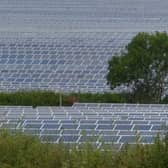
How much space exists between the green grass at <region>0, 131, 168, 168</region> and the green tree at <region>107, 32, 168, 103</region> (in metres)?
22.2

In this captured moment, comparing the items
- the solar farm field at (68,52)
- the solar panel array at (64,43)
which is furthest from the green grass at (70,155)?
the solar panel array at (64,43)

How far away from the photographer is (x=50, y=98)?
3453 cm

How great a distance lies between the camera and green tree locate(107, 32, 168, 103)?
3105 centimetres

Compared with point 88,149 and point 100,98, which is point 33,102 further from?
point 88,149

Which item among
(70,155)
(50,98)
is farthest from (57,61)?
(70,155)

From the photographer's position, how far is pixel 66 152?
852cm

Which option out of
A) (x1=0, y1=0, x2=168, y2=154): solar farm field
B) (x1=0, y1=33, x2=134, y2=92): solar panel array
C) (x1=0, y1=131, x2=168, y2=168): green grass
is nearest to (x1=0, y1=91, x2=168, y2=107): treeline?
(x1=0, y1=0, x2=168, y2=154): solar farm field

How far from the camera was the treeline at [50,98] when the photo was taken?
112 ft

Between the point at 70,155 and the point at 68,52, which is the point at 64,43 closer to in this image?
the point at 68,52

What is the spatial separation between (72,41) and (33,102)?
1301cm

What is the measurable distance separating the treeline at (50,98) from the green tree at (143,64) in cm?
182

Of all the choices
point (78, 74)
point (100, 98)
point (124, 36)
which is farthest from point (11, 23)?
point (100, 98)

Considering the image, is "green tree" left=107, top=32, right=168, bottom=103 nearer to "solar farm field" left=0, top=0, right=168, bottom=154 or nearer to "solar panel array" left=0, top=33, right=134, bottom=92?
"solar farm field" left=0, top=0, right=168, bottom=154

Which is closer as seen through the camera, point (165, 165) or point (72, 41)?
point (165, 165)
